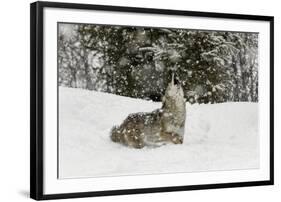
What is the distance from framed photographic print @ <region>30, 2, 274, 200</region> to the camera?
492cm

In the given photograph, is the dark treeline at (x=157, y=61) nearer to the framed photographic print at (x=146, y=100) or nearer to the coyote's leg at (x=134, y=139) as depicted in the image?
the framed photographic print at (x=146, y=100)

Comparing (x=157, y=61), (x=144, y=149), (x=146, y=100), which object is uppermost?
(x=157, y=61)

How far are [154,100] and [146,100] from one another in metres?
0.06

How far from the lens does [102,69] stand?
5.12m

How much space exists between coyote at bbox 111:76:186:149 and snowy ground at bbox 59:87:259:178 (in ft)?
0.14

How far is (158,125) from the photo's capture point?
532 centimetres

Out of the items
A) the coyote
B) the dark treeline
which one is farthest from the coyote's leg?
the dark treeline

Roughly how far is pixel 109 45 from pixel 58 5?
1.55 feet

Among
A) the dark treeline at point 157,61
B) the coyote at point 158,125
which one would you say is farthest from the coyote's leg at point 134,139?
the dark treeline at point 157,61

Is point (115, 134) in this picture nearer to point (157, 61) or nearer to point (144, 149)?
point (144, 149)

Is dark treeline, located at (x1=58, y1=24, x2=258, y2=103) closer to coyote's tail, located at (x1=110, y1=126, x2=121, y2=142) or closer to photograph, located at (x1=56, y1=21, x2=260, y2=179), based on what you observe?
photograph, located at (x1=56, y1=21, x2=260, y2=179)

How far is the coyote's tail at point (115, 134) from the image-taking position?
5.14 metres

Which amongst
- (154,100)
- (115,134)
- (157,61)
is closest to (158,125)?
(154,100)

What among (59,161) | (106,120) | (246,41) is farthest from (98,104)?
(246,41)
